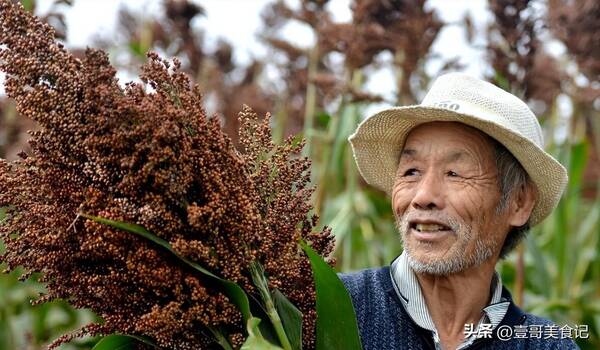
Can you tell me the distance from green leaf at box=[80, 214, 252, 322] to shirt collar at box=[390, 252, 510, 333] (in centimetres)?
84

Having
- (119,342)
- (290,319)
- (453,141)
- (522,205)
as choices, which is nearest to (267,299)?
(290,319)

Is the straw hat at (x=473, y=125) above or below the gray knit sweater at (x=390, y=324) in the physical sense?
above

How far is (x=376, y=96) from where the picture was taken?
13.5 feet

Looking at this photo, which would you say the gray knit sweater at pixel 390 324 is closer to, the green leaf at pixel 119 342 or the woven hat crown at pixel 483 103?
the woven hat crown at pixel 483 103

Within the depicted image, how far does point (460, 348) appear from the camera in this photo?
2.37 m

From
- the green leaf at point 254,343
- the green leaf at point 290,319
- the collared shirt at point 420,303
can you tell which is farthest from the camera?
the collared shirt at point 420,303

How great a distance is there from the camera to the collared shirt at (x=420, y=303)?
2.41 meters

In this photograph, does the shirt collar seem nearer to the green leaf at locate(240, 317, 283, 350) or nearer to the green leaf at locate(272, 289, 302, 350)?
the green leaf at locate(272, 289, 302, 350)

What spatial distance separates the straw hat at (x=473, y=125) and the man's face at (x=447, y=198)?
0.21 feet

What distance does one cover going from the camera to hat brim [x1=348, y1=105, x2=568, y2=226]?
2387 millimetres

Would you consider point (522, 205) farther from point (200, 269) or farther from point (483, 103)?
point (200, 269)

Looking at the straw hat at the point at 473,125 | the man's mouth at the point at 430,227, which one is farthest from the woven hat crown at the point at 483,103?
the man's mouth at the point at 430,227

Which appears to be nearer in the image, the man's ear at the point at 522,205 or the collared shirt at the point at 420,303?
the collared shirt at the point at 420,303

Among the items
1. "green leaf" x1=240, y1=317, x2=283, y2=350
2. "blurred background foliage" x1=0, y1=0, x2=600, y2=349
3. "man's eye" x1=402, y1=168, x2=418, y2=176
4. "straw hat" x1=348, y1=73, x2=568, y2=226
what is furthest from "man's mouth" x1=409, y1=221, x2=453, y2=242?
"blurred background foliage" x1=0, y1=0, x2=600, y2=349
